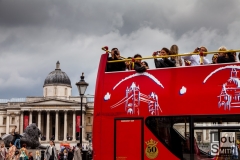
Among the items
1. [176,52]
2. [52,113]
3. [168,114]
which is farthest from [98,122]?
[52,113]

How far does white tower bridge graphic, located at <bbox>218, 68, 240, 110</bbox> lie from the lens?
9.05 meters

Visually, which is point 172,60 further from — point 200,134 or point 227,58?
point 200,134

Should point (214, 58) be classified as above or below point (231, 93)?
above

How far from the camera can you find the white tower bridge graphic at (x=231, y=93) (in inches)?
356

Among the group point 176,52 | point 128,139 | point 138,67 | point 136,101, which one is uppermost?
point 176,52

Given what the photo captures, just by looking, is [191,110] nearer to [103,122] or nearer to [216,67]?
[216,67]

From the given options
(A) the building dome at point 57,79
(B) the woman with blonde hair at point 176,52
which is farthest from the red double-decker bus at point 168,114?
(A) the building dome at point 57,79

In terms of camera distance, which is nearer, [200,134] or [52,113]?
[200,134]

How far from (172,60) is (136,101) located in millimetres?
1176

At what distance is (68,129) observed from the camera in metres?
119

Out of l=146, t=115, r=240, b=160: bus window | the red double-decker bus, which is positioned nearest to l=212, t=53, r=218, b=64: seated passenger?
the red double-decker bus

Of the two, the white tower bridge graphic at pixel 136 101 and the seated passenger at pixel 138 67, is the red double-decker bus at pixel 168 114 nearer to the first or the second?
the white tower bridge graphic at pixel 136 101

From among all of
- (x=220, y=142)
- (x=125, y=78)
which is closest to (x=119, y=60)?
(x=125, y=78)

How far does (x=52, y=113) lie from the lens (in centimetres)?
11850
